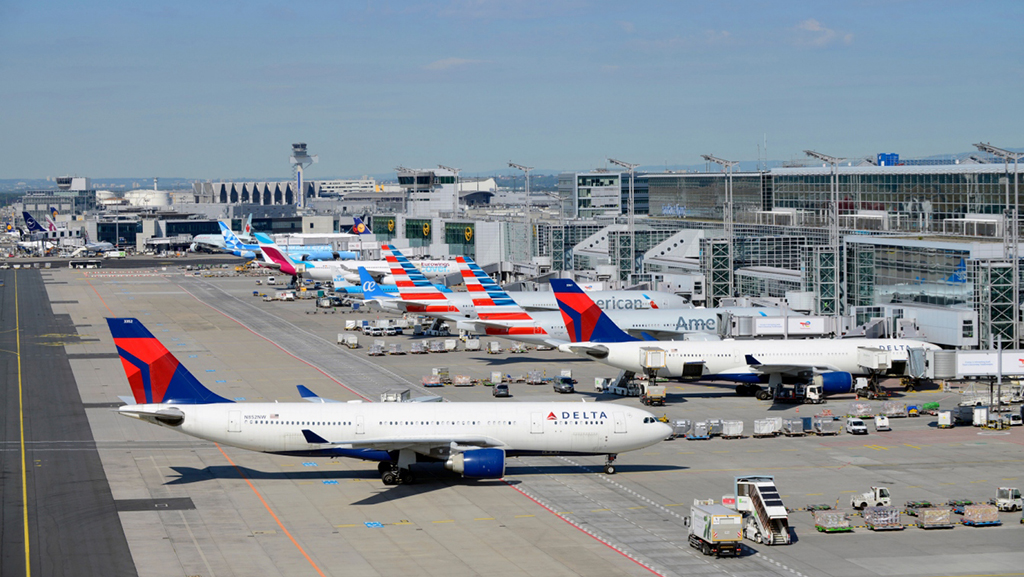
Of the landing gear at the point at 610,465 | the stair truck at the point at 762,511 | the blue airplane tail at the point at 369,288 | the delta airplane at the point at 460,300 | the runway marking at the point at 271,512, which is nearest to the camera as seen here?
the runway marking at the point at 271,512

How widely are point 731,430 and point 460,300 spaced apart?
1887 inches

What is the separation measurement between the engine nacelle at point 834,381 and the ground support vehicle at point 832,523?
101 feet

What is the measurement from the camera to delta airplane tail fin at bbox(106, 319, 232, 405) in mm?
51188

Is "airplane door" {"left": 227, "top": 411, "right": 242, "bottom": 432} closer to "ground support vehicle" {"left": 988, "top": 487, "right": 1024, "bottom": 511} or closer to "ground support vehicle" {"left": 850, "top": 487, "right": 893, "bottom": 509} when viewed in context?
"ground support vehicle" {"left": 850, "top": 487, "right": 893, "bottom": 509}

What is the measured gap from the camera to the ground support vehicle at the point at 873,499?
46906 mm

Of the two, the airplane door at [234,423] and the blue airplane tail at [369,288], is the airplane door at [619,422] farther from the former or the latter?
the blue airplane tail at [369,288]

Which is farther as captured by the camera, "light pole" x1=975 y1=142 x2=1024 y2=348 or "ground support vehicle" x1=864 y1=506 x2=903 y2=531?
"light pole" x1=975 y1=142 x2=1024 y2=348

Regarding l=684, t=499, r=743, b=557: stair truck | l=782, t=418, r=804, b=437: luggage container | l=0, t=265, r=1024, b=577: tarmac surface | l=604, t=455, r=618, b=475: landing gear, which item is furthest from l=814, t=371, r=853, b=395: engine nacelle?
l=684, t=499, r=743, b=557: stair truck

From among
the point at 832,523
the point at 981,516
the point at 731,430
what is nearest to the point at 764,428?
the point at 731,430

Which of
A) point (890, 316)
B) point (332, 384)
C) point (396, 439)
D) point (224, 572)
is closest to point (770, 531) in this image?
point (396, 439)

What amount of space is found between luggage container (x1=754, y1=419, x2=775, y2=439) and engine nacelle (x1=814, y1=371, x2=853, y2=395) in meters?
12.0

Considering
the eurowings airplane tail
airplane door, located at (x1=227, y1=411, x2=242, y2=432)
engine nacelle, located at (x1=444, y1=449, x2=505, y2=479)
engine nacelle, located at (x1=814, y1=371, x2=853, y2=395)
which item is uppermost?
the eurowings airplane tail

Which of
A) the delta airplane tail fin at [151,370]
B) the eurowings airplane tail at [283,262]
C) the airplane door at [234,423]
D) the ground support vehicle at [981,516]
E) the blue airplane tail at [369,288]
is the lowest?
the ground support vehicle at [981,516]

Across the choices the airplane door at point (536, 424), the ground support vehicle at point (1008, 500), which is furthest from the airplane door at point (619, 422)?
the ground support vehicle at point (1008, 500)
